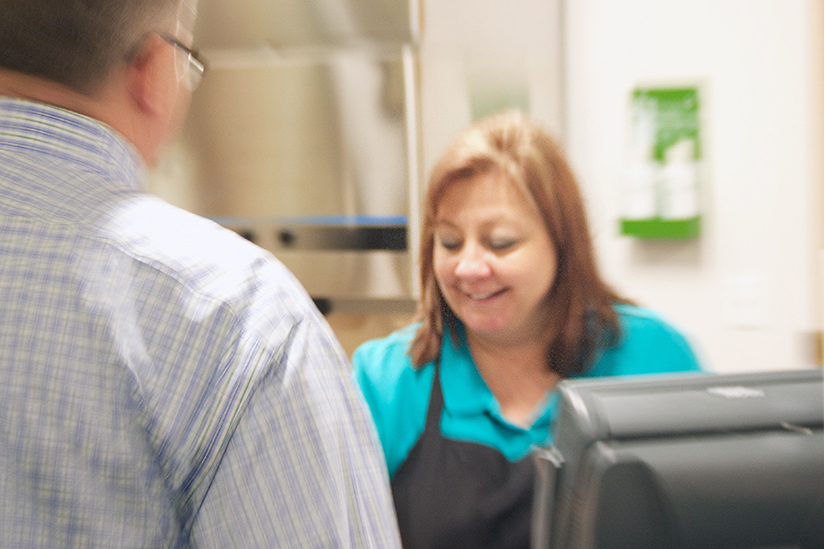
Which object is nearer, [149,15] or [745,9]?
[149,15]

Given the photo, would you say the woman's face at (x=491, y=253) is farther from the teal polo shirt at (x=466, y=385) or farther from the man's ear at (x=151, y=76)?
the man's ear at (x=151, y=76)

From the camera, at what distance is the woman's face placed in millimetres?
1307

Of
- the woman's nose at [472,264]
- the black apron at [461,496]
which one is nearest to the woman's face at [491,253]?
the woman's nose at [472,264]

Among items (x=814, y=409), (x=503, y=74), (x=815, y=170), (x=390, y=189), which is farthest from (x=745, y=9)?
(x=814, y=409)

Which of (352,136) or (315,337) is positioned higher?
(352,136)

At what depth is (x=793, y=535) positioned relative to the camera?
0.47 meters

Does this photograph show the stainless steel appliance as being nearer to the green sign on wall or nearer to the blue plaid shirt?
the green sign on wall

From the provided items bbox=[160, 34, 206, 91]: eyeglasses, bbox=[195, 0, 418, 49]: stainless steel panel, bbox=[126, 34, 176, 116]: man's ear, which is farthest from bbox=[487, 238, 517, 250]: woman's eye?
bbox=[195, 0, 418, 49]: stainless steel panel

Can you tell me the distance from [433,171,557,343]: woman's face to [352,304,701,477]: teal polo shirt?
11cm

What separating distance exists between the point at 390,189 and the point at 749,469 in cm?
169

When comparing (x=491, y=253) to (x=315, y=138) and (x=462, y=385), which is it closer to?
(x=462, y=385)

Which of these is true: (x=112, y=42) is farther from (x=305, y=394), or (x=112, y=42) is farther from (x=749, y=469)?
(x=749, y=469)

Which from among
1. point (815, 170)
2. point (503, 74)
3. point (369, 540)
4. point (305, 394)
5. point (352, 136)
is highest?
point (503, 74)

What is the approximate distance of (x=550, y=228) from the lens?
134 centimetres
